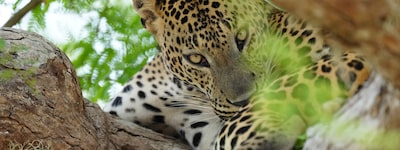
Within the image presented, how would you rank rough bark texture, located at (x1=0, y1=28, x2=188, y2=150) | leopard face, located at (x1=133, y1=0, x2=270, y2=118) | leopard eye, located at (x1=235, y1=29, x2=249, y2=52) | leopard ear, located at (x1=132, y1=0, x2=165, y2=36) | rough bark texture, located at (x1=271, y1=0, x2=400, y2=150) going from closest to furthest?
rough bark texture, located at (x1=271, y1=0, x2=400, y2=150)
rough bark texture, located at (x1=0, y1=28, x2=188, y2=150)
leopard face, located at (x1=133, y1=0, x2=270, y2=118)
leopard eye, located at (x1=235, y1=29, x2=249, y2=52)
leopard ear, located at (x1=132, y1=0, x2=165, y2=36)

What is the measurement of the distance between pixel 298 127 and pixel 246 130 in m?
0.39

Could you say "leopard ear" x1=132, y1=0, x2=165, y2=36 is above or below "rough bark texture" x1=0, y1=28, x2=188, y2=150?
above

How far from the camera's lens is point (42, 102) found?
11.9 ft

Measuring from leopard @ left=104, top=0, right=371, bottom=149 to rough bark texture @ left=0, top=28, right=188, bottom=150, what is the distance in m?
0.60

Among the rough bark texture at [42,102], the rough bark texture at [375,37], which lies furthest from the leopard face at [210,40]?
the rough bark texture at [375,37]

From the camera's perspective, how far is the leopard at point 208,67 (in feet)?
13.3

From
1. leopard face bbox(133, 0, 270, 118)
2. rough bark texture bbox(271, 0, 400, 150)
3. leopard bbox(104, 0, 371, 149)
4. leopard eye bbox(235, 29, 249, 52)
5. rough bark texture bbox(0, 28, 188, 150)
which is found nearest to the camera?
rough bark texture bbox(271, 0, 400, 150)

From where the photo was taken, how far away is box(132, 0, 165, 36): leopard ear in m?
4.84

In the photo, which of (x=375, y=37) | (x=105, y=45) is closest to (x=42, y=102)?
(x=105, y=45)

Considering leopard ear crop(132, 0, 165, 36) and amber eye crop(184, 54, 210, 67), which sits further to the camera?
leopard ear crop(132, 0, 165, 36)

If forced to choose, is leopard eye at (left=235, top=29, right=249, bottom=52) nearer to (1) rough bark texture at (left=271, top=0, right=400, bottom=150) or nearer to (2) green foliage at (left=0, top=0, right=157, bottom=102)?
(2) green foliage at (left=0, top=0, right=157, bottom=102)

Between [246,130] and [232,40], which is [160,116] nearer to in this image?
[232,40]

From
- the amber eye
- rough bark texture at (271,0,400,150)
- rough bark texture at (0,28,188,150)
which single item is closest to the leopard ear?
the amber eye

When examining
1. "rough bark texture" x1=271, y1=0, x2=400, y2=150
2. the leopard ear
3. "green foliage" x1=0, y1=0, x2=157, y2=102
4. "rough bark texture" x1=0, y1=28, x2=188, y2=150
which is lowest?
"rough bark texture" x1=271, y1=0, x2=400, y2=150
